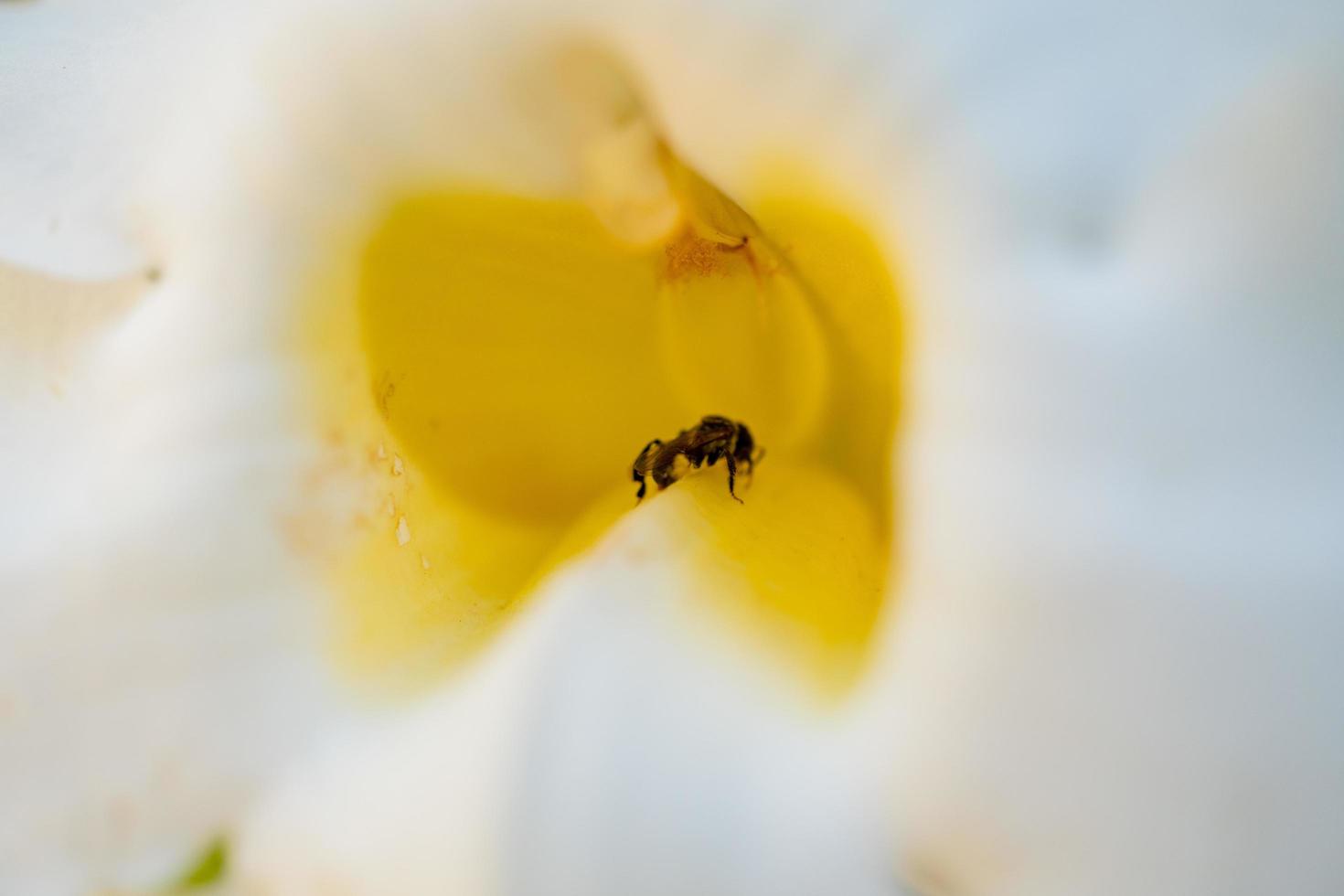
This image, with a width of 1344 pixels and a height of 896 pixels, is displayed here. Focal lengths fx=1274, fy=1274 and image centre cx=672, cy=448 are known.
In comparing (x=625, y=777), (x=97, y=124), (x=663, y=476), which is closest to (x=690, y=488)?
(x=663, y=476)

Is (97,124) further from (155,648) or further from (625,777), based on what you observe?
(625,777)

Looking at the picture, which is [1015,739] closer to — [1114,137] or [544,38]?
[1114,137]

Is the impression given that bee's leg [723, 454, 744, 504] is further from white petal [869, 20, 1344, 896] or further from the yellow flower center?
white petal [869, 20, 1344, 896]

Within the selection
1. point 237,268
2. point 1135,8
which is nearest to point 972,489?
point 1135,8

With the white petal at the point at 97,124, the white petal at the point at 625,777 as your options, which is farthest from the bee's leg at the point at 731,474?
the white petal at the point at 97,124

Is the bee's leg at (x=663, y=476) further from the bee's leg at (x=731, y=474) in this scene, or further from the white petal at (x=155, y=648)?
the white petal at (x=155, y=648)
